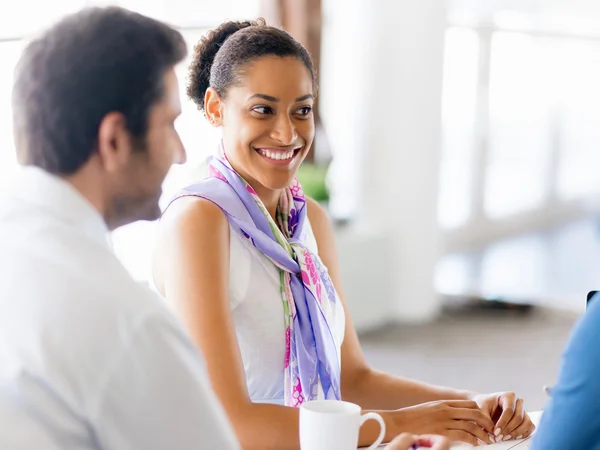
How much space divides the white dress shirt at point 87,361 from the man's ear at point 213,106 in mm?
940

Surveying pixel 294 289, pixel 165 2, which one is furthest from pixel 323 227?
pixel 165 2

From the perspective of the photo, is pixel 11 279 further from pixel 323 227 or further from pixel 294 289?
pixel 323 227

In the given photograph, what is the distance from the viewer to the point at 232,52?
5.73ft

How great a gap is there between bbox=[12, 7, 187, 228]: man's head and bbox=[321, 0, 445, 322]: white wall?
3.94 metres

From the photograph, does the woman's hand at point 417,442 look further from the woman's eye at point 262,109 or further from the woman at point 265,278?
the woman's eye at point 262,109

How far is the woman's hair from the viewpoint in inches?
68.0

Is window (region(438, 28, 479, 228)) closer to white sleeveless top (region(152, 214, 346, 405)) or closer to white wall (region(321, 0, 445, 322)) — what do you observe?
white wall (region(321, 0, 445, 322))

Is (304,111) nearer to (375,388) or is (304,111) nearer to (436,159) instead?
(375,388)

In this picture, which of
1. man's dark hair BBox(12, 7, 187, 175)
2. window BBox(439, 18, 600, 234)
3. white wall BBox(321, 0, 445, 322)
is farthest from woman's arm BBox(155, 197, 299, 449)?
window BBox(439, 18, 600, 234)

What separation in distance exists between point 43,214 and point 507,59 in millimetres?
6414

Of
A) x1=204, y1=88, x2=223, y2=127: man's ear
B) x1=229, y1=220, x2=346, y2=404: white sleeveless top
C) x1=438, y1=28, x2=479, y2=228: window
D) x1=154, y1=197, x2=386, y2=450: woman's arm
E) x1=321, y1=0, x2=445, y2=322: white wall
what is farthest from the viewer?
x1=438, y1=28, x2=479, y2=228: window

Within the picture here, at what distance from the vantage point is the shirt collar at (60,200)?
3.01ft

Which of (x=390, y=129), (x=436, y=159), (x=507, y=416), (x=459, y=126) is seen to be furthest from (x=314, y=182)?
(x=507, y=416)

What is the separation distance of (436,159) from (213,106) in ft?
11.1
